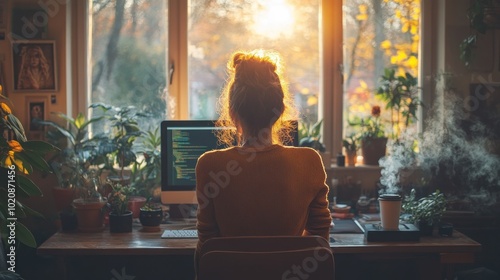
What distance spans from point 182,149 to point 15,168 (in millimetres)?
733

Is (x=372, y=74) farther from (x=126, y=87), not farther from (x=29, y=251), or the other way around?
(x=29, y=251)

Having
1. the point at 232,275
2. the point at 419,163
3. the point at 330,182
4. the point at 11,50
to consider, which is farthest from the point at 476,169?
the point at 11,50

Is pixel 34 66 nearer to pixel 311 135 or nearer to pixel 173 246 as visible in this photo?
pixel 173 246

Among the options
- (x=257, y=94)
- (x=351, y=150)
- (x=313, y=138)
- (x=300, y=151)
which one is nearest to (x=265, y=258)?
(x=300, y=151)

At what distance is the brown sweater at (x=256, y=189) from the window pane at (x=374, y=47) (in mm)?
1802

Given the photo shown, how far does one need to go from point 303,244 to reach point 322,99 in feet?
6.48

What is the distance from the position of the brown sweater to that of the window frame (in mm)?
1735

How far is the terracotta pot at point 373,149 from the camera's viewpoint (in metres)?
3.53

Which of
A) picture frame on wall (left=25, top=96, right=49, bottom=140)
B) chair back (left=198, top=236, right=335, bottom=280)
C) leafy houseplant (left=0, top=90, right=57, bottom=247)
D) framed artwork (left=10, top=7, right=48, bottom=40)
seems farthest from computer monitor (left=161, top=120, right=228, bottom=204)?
chair back (left=198, top=236, right=335, bottom=280)

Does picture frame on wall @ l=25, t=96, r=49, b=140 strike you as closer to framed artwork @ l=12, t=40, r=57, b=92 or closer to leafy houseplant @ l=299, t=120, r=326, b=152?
framed artwork @ l=12, t=40, r=57, b=92

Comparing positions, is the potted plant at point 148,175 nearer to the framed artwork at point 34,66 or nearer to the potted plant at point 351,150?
the framed artwork at point 34,66

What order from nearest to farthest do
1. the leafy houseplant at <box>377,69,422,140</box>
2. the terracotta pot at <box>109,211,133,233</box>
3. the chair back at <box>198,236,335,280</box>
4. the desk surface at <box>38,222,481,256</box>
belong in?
the chair back at <box>198,236,335,280</box>, the desk surface at <box>38,222,481,256</box>, the terracotta pot at <box>109,211,133,233</box>, the leafy houseplant at <box>377,69,422,140</box>

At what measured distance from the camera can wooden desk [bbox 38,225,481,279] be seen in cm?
253

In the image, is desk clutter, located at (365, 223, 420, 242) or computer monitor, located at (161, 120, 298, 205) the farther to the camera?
computer monitor, located at (161, 120, 298, 205)
